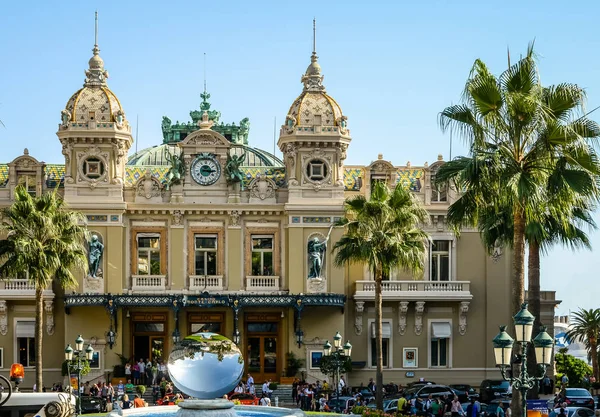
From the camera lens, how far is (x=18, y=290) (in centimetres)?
5912

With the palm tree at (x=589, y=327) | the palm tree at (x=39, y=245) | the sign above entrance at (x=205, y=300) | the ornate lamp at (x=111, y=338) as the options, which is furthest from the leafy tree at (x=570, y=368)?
the palm tree at (x=39, y=245)

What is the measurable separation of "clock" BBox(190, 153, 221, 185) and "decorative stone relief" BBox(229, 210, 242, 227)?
6.02 ft

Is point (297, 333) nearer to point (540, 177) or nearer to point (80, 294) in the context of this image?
point (80, 294)

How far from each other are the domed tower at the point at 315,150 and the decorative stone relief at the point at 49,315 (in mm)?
12577

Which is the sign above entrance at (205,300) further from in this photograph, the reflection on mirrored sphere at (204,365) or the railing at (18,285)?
the reflection on mirrored sphere at (204,365)

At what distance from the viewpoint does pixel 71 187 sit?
195 feet

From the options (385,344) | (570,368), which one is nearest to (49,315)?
(385,344)

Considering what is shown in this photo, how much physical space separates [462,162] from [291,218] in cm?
2691

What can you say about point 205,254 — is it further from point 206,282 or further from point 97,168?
point 97,168

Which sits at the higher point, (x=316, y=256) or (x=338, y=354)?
(x=316, y=256)

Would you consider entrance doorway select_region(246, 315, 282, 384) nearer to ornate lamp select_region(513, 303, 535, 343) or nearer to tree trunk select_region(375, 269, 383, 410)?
tree trunk select_region(375, 269, 383, 410)

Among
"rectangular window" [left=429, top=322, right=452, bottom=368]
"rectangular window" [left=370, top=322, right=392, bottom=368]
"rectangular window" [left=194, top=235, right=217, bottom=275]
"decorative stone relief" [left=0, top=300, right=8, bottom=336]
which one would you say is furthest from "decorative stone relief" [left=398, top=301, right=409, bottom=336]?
"decorative stone relief" [left=0, top=300, right=8, bottom=336]

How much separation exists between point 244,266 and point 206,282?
6.73ft

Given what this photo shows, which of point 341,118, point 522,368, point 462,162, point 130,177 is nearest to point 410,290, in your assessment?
point 341,118
